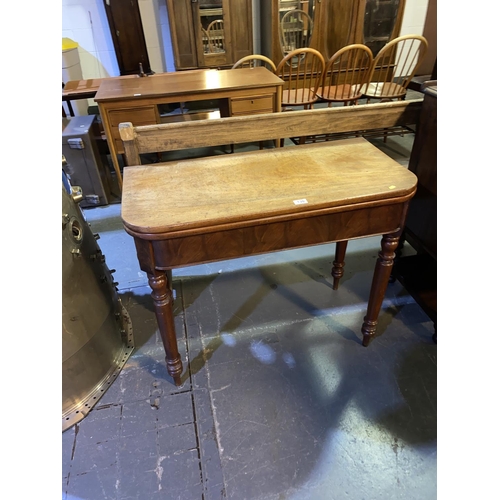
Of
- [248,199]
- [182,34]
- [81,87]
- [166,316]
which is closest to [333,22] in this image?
[182,34]

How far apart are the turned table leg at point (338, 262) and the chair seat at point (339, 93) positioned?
1.89m

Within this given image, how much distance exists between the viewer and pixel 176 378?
1.38m

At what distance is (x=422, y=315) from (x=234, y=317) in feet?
2.94

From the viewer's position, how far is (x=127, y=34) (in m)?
3.81

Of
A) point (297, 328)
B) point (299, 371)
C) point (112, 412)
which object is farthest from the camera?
point (297, 328)

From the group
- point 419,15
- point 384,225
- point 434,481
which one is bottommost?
point 434,481

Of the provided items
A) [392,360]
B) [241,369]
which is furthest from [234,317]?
[392,360]

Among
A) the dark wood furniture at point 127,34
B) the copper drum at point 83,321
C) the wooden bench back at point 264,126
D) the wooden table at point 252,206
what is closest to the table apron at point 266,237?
the wooden table at point 252,206

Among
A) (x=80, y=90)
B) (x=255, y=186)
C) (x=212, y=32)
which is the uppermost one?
(x=212, y=32)

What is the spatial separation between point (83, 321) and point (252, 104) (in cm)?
219

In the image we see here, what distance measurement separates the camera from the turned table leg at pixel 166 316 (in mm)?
1082

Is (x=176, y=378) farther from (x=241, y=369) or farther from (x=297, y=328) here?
(x=297, y=328)

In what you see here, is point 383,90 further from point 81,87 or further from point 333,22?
point 81,87

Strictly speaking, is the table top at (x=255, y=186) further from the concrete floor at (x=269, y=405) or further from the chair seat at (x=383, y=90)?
the chair seat at (x=383, y=90)
